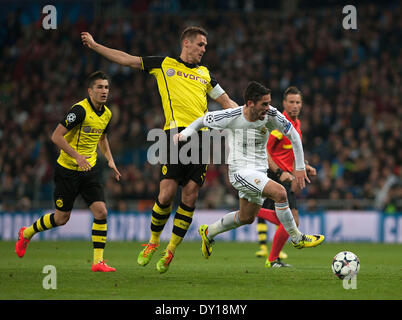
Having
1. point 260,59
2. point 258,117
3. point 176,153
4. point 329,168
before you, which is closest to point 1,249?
point 176,153

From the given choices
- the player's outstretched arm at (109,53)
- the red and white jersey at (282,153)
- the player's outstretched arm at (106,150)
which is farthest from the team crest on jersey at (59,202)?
the red and white jersey at (282,153)

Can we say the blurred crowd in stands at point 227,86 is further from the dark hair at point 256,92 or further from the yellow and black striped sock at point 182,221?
the dark hair at point 256,92

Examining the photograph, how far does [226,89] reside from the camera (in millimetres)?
22422

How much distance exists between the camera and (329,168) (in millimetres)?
19078

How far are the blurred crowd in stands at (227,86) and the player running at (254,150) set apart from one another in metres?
10.1

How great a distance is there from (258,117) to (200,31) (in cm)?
136

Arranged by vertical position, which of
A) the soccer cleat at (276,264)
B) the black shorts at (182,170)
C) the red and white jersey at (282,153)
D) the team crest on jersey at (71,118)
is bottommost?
the soccer cleat at (276,264)

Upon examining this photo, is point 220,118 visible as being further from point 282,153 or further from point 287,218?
point 282,153

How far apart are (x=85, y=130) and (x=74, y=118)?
29 cm

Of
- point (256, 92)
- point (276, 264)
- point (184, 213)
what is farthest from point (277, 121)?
point (276, 264)

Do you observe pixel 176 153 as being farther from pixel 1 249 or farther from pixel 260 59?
pixel 260 59

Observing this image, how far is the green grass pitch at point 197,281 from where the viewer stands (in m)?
6.55

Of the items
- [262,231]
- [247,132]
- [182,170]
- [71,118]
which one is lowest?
[262,231]

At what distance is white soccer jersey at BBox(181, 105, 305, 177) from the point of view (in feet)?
26.7
